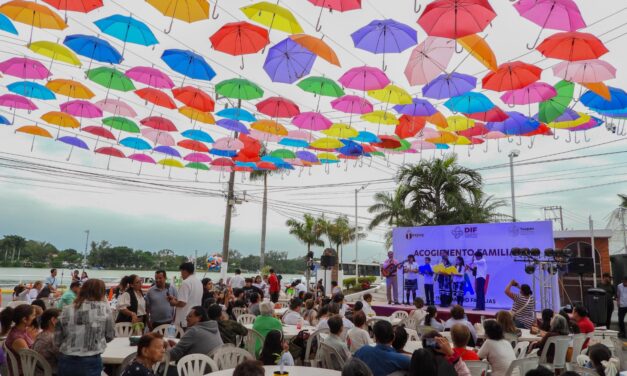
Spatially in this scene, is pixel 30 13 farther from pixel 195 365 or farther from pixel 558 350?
pixel 558 350

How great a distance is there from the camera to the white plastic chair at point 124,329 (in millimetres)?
6535

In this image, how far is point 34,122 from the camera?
1260 centimetres

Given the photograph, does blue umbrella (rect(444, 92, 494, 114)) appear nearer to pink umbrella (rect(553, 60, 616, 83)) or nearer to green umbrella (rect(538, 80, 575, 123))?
green umbrella (rect(538, 80, 575, 123))

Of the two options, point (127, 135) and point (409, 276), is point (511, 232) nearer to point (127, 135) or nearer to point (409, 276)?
point (409, 276)

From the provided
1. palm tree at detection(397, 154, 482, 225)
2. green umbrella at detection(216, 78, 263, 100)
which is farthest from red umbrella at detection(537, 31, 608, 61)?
palm tree at detection(397, 154, 482, 225)

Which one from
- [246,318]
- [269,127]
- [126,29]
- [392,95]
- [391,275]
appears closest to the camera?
[126,29]

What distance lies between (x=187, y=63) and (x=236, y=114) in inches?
103

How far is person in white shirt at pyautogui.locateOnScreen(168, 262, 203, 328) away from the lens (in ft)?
22.0

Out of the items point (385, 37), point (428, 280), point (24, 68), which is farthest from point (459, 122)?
point (24, 68)

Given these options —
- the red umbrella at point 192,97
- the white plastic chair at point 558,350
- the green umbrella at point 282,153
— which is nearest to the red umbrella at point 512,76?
the white plastic chair at point 558,350

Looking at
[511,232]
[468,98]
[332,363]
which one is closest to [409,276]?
[511,232]

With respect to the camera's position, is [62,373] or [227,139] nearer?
[62,373]

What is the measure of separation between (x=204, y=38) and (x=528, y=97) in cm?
662

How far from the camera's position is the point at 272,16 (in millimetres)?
6887
